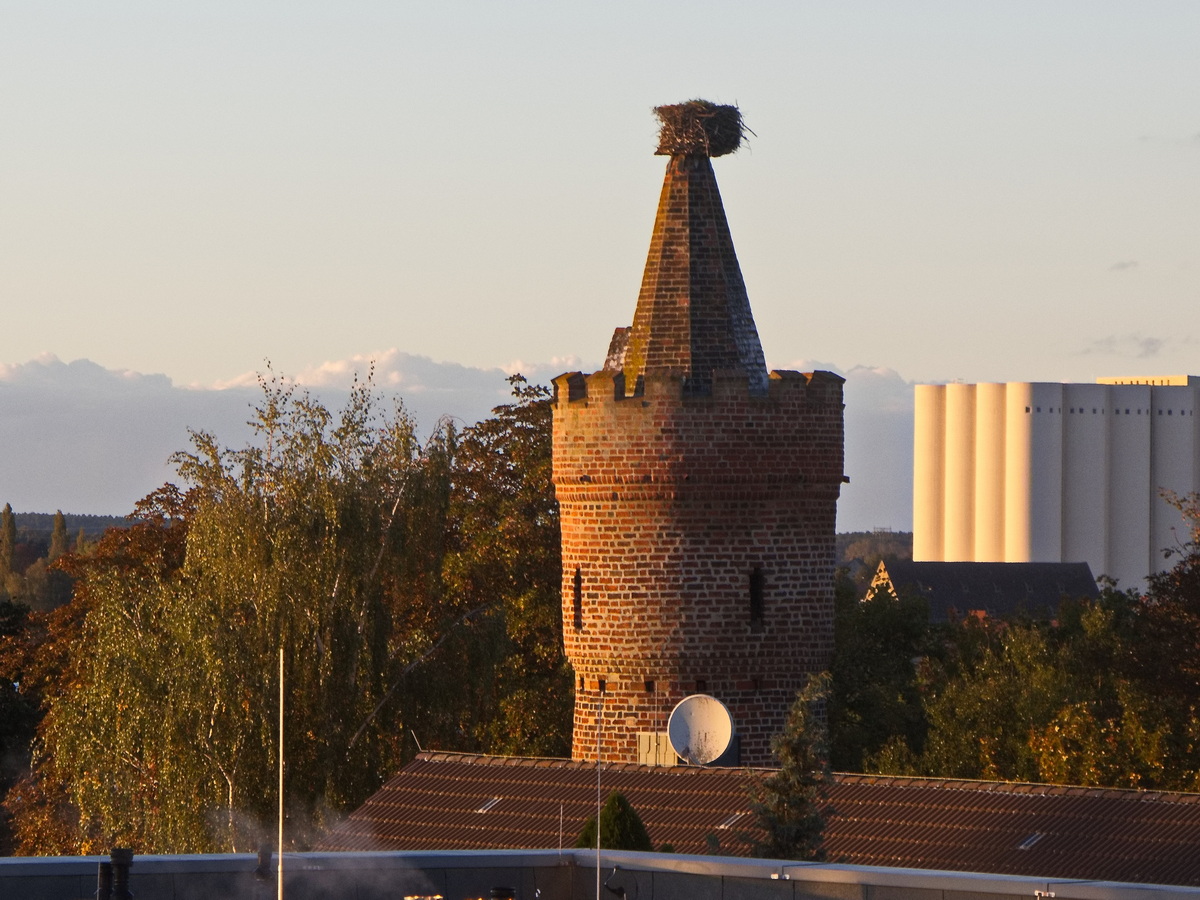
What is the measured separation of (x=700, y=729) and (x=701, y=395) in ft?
12.7

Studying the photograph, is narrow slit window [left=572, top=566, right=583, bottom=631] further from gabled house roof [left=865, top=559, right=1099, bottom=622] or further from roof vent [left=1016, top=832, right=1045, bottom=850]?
gabled house roof [left=865, top=559, right=1099, bottom=622]

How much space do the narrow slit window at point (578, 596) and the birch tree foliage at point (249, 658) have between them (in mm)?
8717

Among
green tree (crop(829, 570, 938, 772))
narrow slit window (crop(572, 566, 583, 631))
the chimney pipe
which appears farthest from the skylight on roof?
green tree (crop(829, 570, 938, 772))

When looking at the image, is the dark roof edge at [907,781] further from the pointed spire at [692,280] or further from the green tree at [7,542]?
the green tree at [7,542]

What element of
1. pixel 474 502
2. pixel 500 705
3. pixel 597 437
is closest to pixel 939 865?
pixel 597 437

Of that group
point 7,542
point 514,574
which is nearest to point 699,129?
point 514,574

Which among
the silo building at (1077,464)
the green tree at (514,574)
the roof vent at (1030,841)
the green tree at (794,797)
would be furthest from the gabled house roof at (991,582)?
the green tree at (794,797)

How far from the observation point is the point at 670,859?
15.6m

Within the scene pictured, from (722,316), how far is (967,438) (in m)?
104

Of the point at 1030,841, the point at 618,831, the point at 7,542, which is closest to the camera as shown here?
the point at 618,831

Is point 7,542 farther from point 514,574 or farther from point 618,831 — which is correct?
point 618,831

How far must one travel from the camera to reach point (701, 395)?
25266 millimetres

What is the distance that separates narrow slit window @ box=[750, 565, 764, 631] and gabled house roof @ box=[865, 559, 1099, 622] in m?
88.9

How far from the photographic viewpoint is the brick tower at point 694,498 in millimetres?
25172
